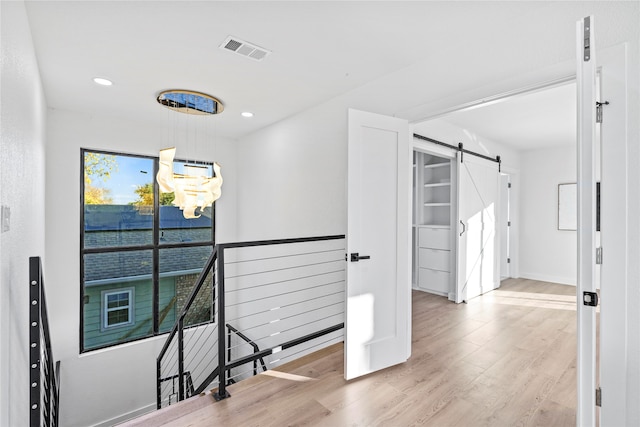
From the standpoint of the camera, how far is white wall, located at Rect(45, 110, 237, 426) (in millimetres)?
3791

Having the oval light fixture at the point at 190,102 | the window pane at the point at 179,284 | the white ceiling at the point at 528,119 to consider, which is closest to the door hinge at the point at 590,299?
the white ceiling at the point at 528,119

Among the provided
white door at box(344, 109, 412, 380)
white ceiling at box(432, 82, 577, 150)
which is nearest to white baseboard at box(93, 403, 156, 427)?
white door at box(344, 109, 412, 380)

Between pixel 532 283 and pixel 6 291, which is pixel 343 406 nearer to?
pixel 6 291

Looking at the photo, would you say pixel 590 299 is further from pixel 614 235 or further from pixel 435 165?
pixel 435 165

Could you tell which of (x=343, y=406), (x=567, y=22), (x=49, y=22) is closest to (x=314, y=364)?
(x=343, y=406)

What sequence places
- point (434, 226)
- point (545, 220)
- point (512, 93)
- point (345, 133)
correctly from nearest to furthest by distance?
1. point (512, 93)
2. point (345, 133)
3. point (434, 226)
4. point (545, 220)

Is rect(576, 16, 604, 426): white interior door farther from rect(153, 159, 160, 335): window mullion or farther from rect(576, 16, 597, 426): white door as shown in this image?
rect(153, 159, 160, 335): window mullion

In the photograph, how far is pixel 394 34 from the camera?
86.0 inches

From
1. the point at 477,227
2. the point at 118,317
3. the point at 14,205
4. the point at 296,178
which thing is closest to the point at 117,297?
the point at 118,317

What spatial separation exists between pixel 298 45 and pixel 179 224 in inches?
140

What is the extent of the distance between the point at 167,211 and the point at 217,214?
29.9 inches

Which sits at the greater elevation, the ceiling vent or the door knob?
the ceiling vent

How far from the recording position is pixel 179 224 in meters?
4.89

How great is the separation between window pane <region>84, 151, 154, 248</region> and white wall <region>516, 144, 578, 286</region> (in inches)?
267
